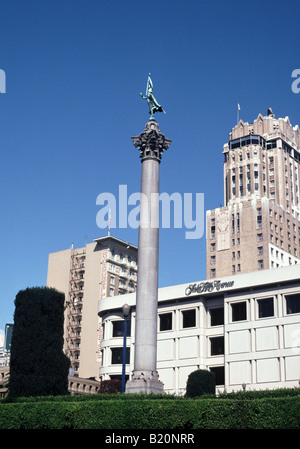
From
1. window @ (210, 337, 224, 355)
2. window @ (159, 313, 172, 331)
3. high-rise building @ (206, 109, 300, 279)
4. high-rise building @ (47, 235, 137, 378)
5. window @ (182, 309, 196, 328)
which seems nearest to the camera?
window @ (210, 337, 224, 355)

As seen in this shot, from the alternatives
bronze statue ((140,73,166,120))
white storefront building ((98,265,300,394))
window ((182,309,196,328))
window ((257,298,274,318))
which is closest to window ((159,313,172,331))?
white storefront building ((98,265,300,394))

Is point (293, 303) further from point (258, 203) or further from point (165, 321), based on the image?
point (258, 203)

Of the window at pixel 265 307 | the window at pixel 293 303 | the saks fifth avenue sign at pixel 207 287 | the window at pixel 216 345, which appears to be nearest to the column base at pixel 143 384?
the window at pixel 293 303

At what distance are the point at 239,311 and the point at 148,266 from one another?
33681 mm

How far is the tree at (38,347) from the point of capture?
38438mm

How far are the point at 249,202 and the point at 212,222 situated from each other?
9857mm

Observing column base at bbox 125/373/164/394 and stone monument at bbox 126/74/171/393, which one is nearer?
column base at bbox 125/373/164/394

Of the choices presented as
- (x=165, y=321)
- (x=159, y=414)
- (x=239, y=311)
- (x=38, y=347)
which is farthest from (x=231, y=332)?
(x=159, y=414)

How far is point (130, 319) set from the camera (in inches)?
3465

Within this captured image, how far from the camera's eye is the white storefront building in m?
72.1

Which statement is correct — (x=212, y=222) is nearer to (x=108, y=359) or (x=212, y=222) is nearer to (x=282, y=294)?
(x=108, y=359)

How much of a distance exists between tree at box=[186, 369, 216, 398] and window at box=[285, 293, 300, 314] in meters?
20.9

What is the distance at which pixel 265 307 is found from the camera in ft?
246

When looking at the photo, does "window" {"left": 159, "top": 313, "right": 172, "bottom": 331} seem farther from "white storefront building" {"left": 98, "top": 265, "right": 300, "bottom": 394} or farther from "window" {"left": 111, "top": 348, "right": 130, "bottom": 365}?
"window" {"left": 111, "top": 348, "right": 130, "bottom": 365}
